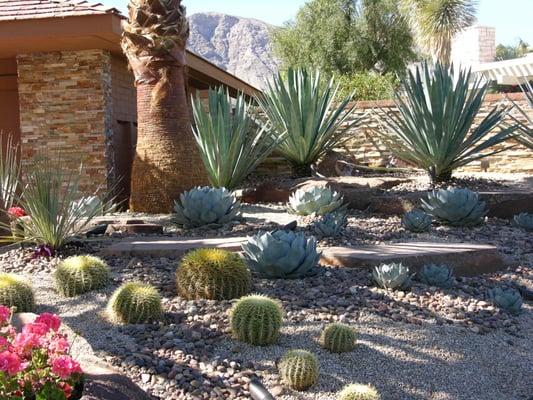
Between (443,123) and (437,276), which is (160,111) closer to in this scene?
(443,123)

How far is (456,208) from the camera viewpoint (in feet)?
25.0

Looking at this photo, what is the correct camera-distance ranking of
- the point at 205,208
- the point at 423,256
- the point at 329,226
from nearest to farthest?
the point at 423,256, the point at 329,226, the point at 205,208

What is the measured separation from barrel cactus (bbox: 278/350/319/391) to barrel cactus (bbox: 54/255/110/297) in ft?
6.53

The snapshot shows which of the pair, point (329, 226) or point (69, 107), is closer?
point (329, 226)

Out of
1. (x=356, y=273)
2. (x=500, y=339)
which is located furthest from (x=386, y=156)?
(x=500, y=339)

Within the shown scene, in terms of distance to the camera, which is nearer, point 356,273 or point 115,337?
point 115,337

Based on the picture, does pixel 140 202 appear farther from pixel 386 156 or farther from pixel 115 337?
pixel 386 156

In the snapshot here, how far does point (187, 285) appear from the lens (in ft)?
16.6

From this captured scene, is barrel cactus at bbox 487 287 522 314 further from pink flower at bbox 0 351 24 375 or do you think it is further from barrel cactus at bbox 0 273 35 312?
pink flower at bbox 0 351 24 375

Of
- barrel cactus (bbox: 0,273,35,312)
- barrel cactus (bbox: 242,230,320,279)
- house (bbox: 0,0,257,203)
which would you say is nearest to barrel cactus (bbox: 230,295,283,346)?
barrel cactus (bbox: 242,230,320,279)

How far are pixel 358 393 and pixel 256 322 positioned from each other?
33.6 inches

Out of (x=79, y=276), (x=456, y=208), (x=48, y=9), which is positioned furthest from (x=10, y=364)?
(x=48, y=9)

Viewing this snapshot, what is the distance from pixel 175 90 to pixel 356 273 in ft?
14.4

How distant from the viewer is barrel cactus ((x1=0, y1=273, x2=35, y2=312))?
4.89 metres
